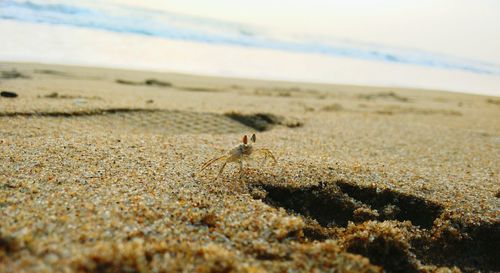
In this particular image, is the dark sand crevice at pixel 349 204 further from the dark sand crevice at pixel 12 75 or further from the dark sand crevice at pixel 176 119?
the dark sand crevice at pixel 12 75

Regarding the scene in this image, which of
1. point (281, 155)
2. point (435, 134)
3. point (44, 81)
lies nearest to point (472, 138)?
point (435, 134)

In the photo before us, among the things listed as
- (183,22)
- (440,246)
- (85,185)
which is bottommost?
(440,246)

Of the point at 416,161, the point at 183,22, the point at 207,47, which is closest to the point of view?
the point at 416,161

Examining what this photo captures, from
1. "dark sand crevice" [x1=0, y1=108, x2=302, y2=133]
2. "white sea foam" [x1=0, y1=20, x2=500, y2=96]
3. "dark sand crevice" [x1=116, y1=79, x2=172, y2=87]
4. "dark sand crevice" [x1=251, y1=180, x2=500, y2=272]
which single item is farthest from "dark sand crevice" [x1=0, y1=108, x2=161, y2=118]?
"white sea foam" [x1=0, y1=20, x2=500, y2=96]

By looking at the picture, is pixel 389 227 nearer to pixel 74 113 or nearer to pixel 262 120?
pixel 262 120

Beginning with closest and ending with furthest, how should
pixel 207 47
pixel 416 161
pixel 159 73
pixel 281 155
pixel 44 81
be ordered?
pixel 281 155
pixel 416 161
pixel 44 81
pixel 159 73
pixel 207 47

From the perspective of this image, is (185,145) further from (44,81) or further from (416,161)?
(44,81)

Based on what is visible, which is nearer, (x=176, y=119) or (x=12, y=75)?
(x=176, y=119)

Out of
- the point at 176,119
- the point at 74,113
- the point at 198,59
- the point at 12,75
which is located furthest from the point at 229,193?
the point at 198,59
